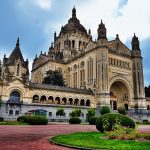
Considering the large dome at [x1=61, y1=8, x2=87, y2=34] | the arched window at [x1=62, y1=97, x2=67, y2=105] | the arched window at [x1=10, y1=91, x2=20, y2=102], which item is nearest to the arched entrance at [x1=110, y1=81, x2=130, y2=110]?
the arched window at [x1=62, y1=97, x2=67, y2=105]

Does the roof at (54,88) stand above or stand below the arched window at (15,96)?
above

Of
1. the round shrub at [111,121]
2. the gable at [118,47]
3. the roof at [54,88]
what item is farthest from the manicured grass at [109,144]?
the gable at [118,47]

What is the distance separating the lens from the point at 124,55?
230 ft

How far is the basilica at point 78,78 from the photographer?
48094 mm

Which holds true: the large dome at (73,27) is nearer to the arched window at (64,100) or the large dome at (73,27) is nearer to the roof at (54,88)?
the roof at (54,88)

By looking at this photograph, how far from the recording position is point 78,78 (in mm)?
70438

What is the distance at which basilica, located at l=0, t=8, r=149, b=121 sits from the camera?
48094 millimetres

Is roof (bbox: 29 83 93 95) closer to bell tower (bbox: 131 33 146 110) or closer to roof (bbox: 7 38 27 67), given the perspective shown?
roof (bbox: 7 38 27 67)

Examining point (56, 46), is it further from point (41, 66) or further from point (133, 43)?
point (133, 43)

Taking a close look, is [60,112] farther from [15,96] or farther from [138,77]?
[138,77]

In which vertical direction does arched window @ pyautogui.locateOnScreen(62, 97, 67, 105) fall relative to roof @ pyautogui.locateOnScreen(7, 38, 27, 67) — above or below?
below

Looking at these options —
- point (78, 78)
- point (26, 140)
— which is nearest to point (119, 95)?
point (78, 78)

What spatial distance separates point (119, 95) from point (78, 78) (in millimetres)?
14536

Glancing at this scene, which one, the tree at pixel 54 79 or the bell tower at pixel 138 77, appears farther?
the bell tower at pixel 138 77
